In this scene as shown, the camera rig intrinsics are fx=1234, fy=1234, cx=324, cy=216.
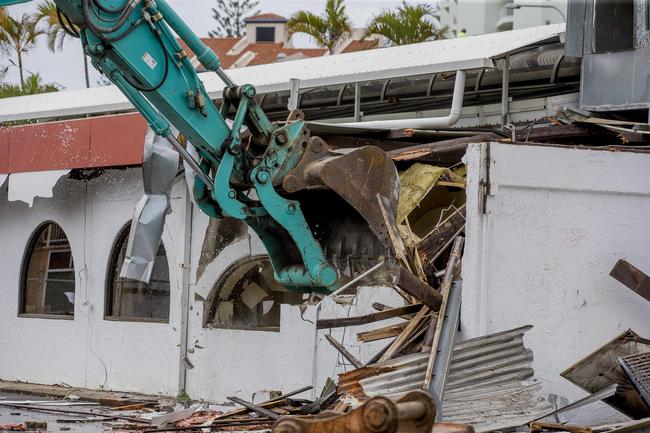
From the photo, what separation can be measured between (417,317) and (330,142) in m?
4.48

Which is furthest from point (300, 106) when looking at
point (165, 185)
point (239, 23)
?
point (239, 23)

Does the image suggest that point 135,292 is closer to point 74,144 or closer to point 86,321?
point 86,321

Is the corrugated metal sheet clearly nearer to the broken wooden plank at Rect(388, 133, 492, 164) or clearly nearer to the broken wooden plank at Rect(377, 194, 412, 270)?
the broken wooden plank at Rect(377, 194, 412, 270)

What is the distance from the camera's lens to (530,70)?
52.7ft

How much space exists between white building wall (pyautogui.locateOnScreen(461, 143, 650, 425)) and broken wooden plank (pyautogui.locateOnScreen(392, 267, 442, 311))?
9.7 inches

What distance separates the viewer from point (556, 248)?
10180 millimetres

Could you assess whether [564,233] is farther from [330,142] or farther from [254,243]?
[254,243]

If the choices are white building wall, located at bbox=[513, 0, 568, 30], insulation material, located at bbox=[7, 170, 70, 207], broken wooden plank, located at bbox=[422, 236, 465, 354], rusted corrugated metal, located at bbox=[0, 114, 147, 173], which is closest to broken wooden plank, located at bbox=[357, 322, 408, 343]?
broken wooden plank, located at bbox=[422, 236, 465, 354]

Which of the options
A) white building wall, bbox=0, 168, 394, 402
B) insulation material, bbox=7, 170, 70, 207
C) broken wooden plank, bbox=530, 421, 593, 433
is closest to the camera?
broken wooden plank, bbox=530, 421, 593, 433

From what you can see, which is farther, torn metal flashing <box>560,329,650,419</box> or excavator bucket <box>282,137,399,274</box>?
excavator bucket <box>282,137,399,274</box>

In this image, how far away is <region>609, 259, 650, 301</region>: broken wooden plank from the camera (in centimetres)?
1012

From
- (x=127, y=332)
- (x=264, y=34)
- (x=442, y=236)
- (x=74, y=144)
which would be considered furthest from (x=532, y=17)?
(x=442, y=236)

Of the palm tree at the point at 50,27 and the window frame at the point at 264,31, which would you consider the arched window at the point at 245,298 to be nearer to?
the palm tree at the point at 50,27

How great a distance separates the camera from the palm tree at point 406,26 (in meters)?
38.4
